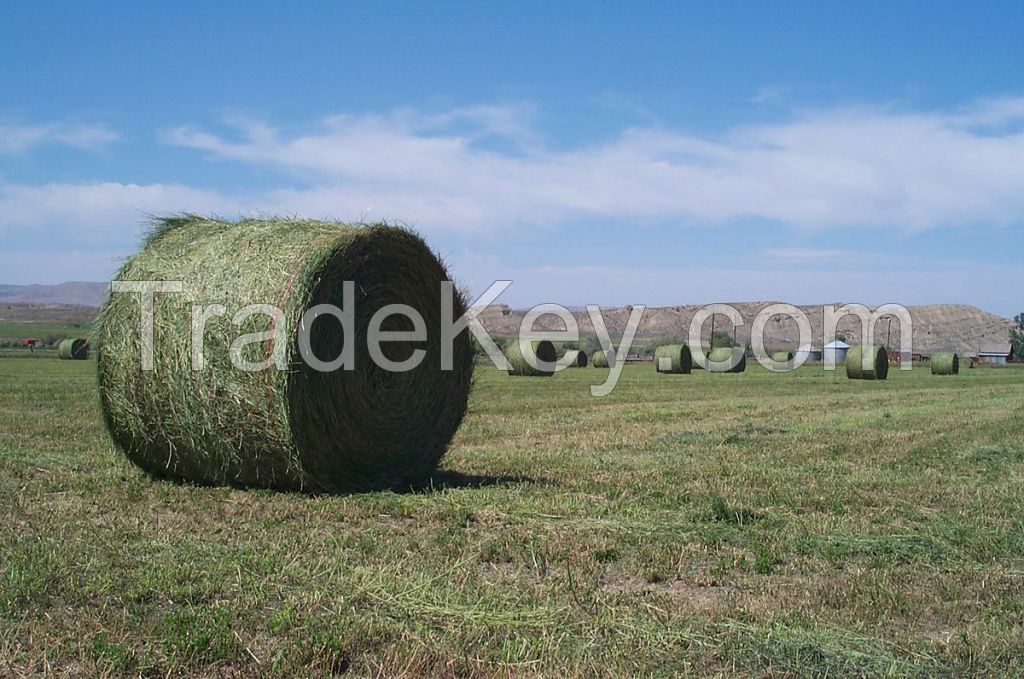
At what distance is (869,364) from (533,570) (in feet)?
104

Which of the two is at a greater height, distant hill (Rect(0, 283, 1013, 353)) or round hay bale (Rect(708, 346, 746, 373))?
distant hill (Rect(0, 283, 1013, 353))

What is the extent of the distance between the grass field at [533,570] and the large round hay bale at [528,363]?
869 inches

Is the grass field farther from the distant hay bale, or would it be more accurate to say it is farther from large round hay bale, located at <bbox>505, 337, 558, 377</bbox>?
the distant hay bale

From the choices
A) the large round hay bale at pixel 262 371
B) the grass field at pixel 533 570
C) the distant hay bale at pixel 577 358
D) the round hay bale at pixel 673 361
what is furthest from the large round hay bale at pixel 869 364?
the large round hay bale at pixel 262 371

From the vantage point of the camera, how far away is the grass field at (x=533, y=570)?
4.14 m

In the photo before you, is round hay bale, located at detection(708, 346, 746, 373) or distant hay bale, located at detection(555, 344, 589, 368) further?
distant hay bale, located at detection(555, 344, 589, 368)

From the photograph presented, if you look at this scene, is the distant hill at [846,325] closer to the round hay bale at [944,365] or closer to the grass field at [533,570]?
the round hay bale at [944,365]

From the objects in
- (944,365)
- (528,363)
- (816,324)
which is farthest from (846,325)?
(528,363)

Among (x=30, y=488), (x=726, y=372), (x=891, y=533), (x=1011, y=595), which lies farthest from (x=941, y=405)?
(x=726, y=372)

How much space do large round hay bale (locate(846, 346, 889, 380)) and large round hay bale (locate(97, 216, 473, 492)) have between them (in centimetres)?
2886

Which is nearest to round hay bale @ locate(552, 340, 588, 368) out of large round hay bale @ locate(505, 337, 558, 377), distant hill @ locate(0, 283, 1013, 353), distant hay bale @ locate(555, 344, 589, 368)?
distant hay bale @ locate(555, 344, 589, 368)

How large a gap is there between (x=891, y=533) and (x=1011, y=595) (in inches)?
56.8

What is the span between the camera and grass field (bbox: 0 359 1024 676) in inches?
163

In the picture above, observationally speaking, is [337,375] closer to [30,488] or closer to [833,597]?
Answer: [30,488]
